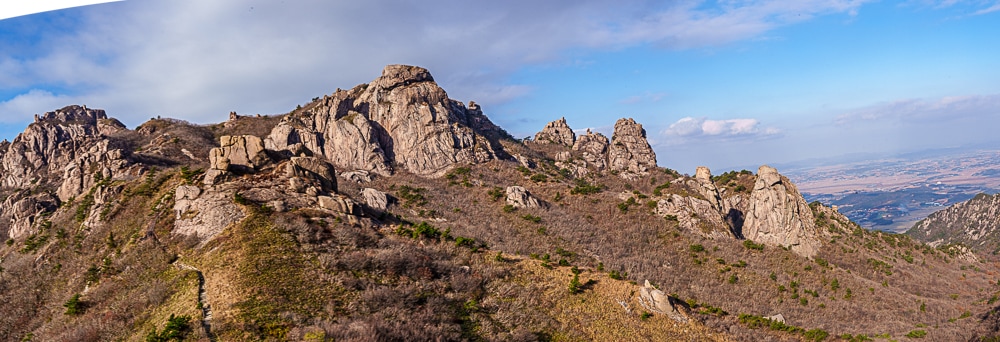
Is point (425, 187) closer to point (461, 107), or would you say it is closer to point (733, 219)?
point (461, 107)

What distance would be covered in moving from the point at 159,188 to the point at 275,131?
77016mm

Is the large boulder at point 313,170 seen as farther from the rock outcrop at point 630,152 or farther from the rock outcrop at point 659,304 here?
the rock outcrop at point 630,152

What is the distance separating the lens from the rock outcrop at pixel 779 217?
2477 inches

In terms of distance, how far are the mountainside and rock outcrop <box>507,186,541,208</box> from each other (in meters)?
0.86

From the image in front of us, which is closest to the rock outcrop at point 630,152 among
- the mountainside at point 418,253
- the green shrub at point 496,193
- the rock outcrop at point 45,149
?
the mountainside at point 418,253

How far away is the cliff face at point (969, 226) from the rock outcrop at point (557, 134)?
345ft

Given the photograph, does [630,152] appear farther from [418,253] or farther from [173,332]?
[173,332]

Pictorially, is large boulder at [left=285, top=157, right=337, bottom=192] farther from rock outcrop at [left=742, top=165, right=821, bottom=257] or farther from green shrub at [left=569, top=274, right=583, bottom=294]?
rock outcrop at [left=742, top=165, right=821, bottom=257]

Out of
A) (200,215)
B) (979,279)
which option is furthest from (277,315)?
(979,279)

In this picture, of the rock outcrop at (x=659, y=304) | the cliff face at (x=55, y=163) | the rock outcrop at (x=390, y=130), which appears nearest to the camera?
the rock outcrop at (x=659, y=304)

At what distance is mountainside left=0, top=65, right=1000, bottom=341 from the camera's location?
16.2 meters

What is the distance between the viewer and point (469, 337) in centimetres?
1562

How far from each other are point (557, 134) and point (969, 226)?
122 meters

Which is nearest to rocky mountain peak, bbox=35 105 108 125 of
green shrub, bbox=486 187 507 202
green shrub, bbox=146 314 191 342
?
green shrub, bbox=486 187 507 202
